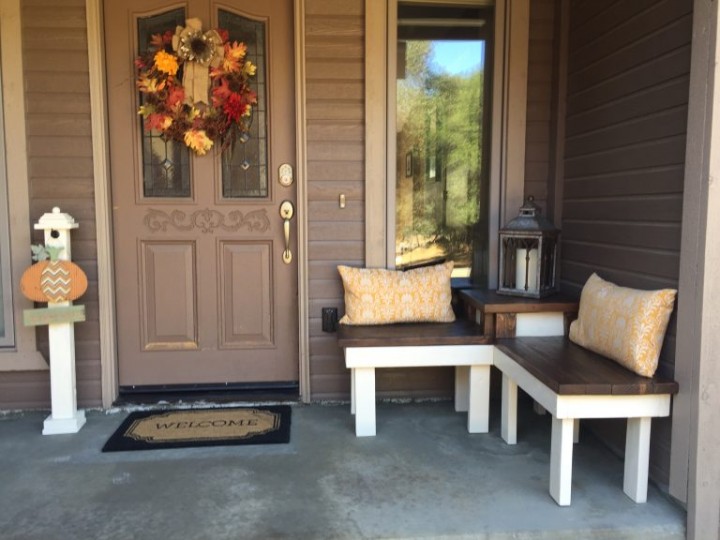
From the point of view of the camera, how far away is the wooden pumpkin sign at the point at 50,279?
2.80 meters

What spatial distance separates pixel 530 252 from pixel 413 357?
2.52ft

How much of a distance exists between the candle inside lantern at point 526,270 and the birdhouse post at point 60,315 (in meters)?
2.07

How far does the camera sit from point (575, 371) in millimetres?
2287

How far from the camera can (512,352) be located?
2623 millimetres

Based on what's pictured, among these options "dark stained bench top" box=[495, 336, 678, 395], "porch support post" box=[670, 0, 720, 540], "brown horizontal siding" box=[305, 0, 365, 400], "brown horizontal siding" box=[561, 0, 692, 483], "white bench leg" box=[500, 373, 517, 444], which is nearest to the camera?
"porch support post" box=[670, 0, 720, 540]

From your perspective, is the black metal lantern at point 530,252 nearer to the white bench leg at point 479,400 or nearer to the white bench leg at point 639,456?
the white bench leg at point 479,400

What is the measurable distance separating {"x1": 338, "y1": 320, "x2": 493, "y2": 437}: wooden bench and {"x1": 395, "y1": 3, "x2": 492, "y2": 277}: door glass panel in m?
0.62

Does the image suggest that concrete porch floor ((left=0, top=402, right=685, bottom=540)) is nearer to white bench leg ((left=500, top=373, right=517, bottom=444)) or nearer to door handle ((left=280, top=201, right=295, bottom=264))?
white bench leg ((left=500, top=373, right=517, bottom=444))

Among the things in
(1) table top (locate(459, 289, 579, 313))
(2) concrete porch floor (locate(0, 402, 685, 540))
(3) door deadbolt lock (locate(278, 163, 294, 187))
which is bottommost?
(2) concrete porch floor (locate(0, 402, 685, 540))

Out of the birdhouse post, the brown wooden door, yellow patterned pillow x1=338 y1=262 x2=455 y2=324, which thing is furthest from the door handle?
the birdhouse post

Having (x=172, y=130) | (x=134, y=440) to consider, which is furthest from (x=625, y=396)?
(x=172, y=130)

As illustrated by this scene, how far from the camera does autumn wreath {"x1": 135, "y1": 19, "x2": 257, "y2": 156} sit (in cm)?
307

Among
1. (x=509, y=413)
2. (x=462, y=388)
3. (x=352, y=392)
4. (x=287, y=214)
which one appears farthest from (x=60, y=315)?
(x=509, y=413)

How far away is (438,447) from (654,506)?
87 centimetres
